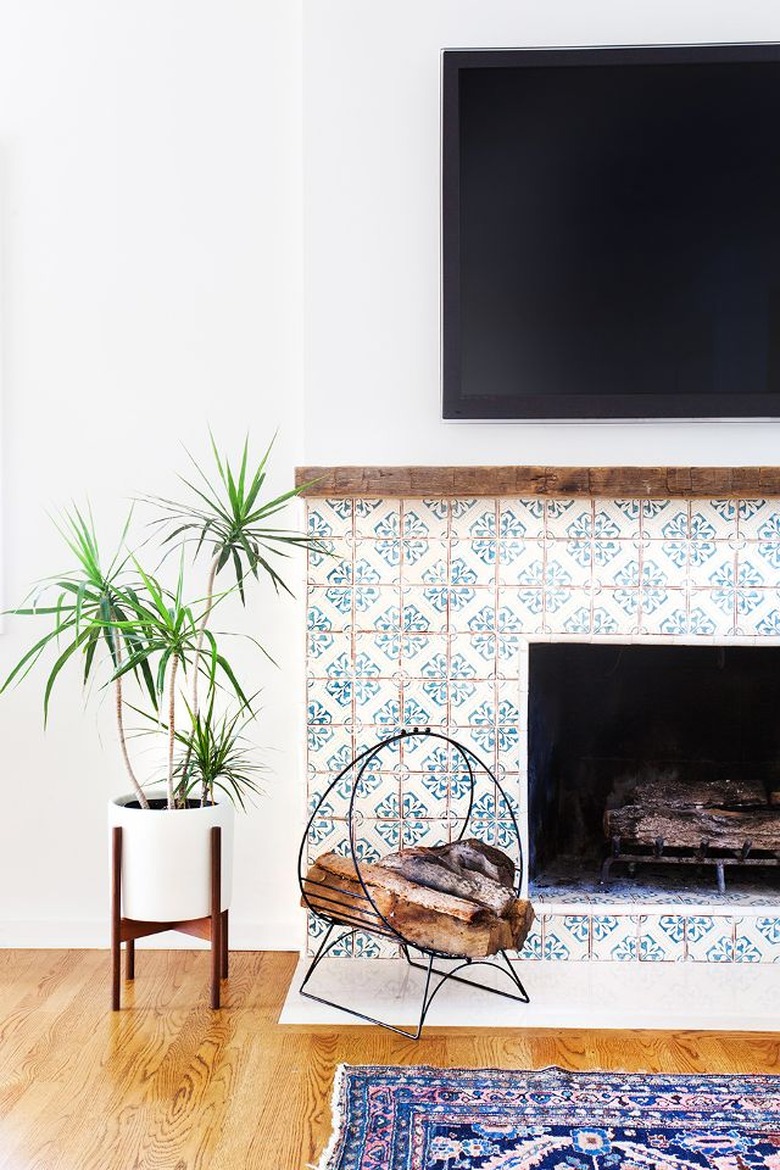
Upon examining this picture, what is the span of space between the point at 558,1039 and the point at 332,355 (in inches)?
65.3

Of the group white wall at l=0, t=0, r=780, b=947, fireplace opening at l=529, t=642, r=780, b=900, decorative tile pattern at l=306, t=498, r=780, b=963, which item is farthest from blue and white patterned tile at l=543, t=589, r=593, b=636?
white wall at l=0, t=0, r=780, b=947

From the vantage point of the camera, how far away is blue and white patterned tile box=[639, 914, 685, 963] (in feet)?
7.81

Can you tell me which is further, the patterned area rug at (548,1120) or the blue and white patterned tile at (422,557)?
the blue and white patterned tile at (422,557)

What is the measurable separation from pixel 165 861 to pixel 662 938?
1199mm

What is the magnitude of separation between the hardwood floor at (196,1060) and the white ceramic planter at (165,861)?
0.78 ft

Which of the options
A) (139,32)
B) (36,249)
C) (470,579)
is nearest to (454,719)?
(470,579)

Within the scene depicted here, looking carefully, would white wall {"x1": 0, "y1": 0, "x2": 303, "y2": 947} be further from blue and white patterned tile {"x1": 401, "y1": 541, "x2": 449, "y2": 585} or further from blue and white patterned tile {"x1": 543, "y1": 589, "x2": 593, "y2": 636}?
blue and white patterned tile {"x1": 543, "y1": 589, "x2": 593, "y2": 636}

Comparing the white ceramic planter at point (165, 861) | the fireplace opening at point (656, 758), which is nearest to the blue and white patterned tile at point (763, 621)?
the fireplace opening at point (656, 758)

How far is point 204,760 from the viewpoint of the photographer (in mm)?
2369

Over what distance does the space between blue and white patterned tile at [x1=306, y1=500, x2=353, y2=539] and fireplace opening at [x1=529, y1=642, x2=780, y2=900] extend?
591 mm

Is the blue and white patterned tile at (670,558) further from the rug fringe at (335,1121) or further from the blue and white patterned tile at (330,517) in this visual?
the rug fringe at (335,1121)

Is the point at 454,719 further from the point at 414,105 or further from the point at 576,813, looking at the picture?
the point at 414,105

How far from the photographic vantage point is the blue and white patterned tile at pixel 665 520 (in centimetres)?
241

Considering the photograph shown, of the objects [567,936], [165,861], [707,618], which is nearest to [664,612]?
[707,618]
